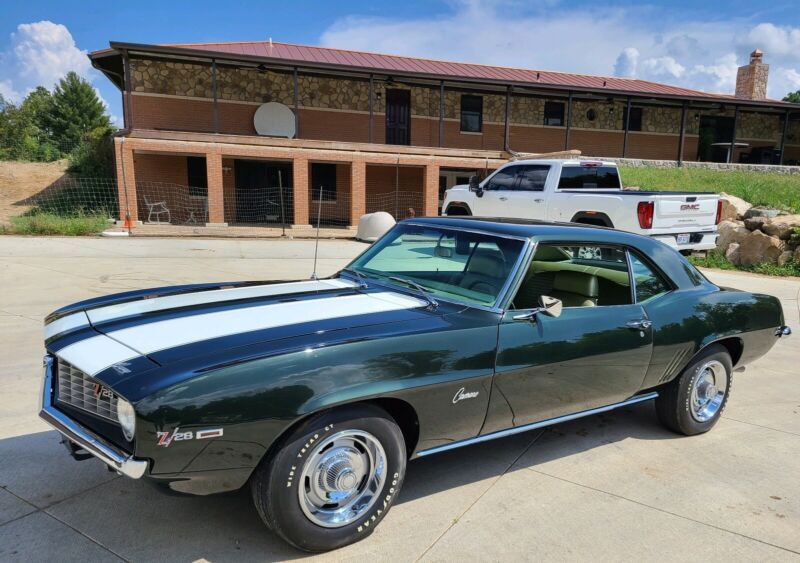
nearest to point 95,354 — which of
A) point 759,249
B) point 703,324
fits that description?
point 703,324

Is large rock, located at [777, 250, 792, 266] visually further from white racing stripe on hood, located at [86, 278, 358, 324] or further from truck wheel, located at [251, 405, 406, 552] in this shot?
truck wheel, located at [251, 405, 406, 552]

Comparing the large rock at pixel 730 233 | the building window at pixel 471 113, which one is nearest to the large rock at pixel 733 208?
the large rock at pixel 730 233

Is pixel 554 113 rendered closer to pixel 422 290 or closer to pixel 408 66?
pixel 408 66

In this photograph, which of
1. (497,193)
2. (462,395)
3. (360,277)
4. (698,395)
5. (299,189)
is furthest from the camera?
(299,189)

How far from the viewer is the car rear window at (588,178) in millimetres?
11284

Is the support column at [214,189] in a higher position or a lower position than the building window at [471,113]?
lower

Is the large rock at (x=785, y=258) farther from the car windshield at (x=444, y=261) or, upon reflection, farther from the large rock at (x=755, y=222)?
the car windshield at (x=444, y=261)

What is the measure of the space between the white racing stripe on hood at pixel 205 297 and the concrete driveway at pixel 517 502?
3.08ft

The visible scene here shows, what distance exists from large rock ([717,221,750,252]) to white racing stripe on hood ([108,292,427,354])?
13643mm

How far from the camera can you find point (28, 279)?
28.8ft

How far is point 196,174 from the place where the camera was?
2250 cm

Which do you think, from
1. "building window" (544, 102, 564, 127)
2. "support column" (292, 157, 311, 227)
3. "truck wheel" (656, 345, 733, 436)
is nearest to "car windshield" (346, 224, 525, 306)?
"truck wheel" (656, 345, 733, 436)

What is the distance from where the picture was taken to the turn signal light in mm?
9180

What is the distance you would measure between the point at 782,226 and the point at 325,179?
16.6m
